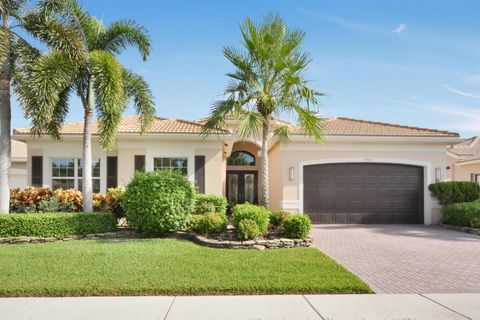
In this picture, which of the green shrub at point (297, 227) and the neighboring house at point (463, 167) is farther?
the neighboring house at point (463, 167)

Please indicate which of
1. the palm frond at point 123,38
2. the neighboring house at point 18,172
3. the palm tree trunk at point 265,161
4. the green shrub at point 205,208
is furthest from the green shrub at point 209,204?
the neighboring house at point 18,172

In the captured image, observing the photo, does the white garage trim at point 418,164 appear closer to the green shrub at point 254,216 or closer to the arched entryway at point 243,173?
the green shrub at point 254,216

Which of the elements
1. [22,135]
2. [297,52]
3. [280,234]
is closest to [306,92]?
[297,52]

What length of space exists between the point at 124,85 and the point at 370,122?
12.2 metres

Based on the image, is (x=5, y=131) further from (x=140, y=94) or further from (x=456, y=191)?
(x=456, y=191)

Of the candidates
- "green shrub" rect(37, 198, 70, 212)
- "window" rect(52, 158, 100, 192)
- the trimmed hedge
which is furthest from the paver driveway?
"window" rect(52, 158, 100, 192)

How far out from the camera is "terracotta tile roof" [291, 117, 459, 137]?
15594 mm

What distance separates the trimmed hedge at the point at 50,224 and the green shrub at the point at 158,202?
4.22ft

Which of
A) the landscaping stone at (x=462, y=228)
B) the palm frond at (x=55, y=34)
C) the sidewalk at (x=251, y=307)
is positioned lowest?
the landscaping stone at (x=462, y=228)

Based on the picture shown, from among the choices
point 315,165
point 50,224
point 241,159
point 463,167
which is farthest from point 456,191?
point 50,224

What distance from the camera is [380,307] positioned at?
5.38 m

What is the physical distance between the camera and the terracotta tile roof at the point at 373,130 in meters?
15.6

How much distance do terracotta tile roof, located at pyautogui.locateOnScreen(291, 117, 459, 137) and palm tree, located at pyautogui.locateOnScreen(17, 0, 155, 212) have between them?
24.0ft

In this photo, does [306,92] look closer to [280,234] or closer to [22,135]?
[280,234]
